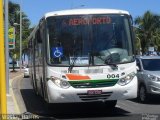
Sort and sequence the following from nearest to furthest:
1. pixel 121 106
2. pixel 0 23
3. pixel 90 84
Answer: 1. pixel 0 23
2. pixel 90 84
3. pixel 121 106

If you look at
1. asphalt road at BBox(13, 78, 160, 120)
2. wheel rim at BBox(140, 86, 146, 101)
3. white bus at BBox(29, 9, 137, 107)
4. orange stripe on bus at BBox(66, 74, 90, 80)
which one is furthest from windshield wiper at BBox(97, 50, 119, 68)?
wheel rim at BBox(140, 86, 146, 101)

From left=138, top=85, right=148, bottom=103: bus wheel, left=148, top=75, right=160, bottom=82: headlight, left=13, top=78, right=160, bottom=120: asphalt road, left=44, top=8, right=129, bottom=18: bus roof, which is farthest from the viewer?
left=138, top=85, right=148, bottom=103: bus wheel

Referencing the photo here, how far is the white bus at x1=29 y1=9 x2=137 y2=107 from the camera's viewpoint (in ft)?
42.8

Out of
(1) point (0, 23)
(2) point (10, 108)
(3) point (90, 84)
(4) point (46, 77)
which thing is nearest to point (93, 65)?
(3) point (90, 84)

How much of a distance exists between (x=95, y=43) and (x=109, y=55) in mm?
519

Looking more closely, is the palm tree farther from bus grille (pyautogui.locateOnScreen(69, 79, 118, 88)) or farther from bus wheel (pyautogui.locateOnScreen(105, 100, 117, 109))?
bus grille (pyautogui.locateOnScreen(69, 79, 118, 88))

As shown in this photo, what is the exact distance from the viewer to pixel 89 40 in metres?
13.4

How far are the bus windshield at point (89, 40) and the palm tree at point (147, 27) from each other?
55.1 metres

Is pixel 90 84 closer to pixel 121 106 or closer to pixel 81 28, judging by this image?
pixel 81 28

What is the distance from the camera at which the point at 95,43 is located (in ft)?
44.0

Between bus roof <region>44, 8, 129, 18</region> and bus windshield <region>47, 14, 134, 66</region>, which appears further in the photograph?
bus roof <region>44, 8, 129, 18</region>

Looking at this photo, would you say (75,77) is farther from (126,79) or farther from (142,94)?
(142,94)

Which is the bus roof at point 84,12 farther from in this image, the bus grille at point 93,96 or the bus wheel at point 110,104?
the bus wheel at point 110,104

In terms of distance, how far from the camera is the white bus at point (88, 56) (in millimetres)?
13031
